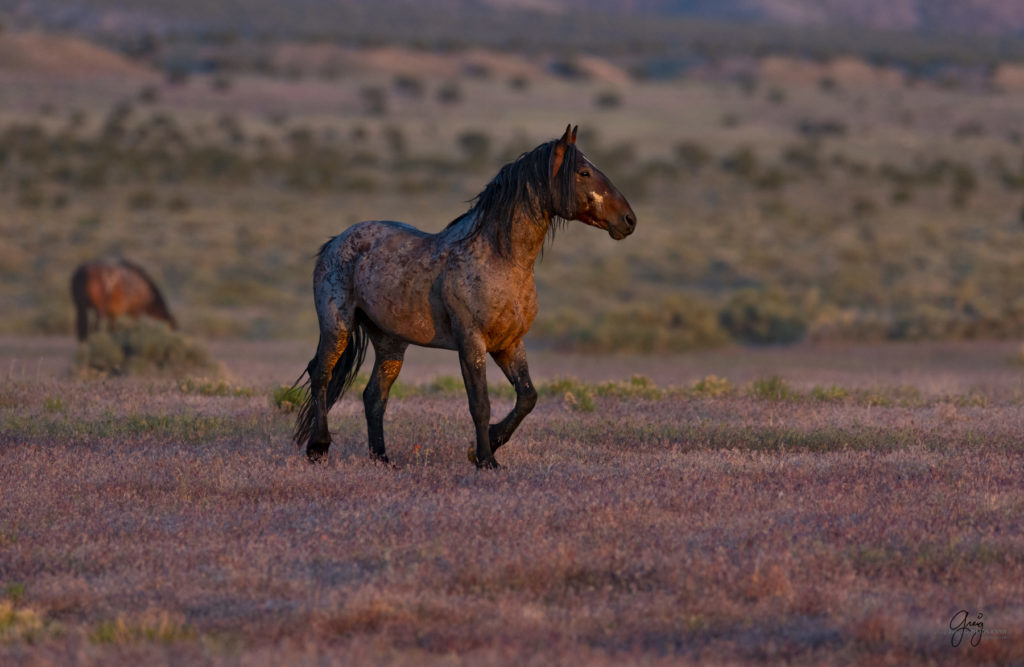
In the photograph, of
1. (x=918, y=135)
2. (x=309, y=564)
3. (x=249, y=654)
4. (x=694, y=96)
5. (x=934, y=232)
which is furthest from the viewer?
(x=694, y=96)

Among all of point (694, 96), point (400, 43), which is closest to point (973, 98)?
point (694, 96)

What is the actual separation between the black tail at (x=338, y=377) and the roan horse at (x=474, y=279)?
0.05 m

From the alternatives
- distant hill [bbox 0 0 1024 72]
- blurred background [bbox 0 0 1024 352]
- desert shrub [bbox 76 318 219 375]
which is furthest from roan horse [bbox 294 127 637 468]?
distant hill [bbox 0 0 1024 72]

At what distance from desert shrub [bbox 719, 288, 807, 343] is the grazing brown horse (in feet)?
30.8

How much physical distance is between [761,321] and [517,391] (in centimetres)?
1538

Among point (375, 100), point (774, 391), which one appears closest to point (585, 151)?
point (375, 100)

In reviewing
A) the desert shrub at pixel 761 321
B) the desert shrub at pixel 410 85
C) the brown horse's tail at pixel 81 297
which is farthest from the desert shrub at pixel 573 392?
the desert shrub at pixel 410 85

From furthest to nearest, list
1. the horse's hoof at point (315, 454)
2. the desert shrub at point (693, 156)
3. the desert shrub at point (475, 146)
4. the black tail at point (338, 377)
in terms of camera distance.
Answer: the desert shrub at point (475, 146) < the desert shrub at point (693, 156) < the black tail at point (338, 377) < the horse's hoof at point (315, 454)

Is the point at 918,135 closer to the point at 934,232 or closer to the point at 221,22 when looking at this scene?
the point at 934,232

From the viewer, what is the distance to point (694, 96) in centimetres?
8150

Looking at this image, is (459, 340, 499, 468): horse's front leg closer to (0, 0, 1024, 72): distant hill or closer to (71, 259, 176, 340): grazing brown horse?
(71, 259, 176, 340): grazing brown horse

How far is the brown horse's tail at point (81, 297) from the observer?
19.7 metres

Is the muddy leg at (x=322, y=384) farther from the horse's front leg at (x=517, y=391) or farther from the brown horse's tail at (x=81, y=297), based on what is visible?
the brown horse's tail at (x=81, y=297)

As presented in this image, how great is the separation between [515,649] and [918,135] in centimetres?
6278
